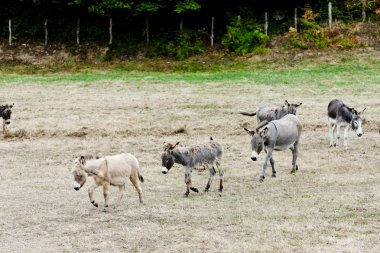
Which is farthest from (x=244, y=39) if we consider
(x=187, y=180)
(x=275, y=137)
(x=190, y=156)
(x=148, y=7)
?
(x=187, y=180)

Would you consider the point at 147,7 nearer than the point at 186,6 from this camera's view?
No

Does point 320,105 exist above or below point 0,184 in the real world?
above

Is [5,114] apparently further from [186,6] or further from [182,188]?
[186,6]

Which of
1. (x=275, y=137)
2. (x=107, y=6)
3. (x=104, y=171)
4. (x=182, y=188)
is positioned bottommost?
(x=182, y=188)

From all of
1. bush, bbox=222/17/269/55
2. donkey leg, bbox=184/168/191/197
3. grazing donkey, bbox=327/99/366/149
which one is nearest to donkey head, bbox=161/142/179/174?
donkey leg, bbox=184/168/191/197

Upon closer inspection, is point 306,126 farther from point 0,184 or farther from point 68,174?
point 0,184

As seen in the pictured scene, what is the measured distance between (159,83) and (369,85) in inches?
425

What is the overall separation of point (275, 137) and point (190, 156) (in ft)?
8.95

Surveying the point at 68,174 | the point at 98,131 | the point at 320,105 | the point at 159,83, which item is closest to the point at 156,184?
the point at 68,174

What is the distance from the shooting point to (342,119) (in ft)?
62.7

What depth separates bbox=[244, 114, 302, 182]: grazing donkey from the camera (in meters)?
14.6

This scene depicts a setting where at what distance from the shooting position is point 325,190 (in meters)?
14.2

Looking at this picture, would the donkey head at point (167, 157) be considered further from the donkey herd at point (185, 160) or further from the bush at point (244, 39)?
the bush at point (244, 39)

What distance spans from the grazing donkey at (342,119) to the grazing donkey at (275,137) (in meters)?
3.20
